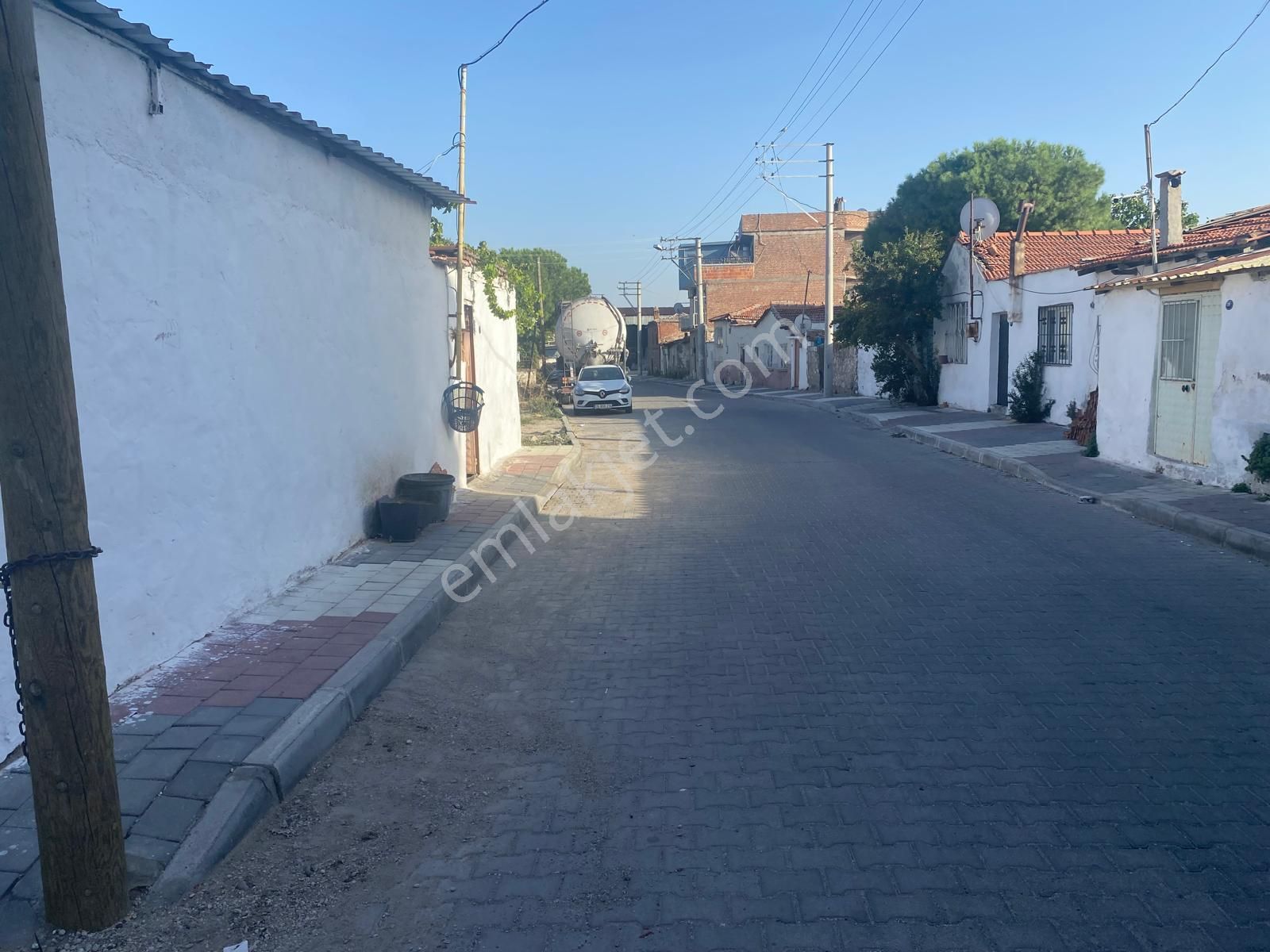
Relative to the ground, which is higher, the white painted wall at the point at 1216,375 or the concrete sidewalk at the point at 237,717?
the white painted wall at the point at 1216,375

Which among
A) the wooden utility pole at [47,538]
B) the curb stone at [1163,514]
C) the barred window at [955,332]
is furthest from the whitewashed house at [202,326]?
the barred window at [955,332]

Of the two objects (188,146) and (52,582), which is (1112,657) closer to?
(52,582)

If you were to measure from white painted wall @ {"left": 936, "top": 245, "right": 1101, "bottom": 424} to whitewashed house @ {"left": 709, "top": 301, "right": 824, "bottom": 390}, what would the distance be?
12785mm

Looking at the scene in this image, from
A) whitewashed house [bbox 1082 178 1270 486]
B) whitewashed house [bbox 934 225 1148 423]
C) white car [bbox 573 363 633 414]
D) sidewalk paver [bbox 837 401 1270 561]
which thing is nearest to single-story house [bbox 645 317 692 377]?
white car [bbox 573 363 633 414]

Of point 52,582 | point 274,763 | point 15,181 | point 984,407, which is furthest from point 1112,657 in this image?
point 984,407

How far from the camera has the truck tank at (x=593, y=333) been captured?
34656 millimetres

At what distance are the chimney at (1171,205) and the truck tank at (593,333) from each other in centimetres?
2047

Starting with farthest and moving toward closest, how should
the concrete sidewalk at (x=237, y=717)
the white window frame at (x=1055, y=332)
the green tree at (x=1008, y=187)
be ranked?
the green tree at (x=1008, y=187) < the white window frame at (x=1055, y=332) < the concrete sidewalk at (x=237, y=717)

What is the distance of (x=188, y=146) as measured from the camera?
5996 millimetres

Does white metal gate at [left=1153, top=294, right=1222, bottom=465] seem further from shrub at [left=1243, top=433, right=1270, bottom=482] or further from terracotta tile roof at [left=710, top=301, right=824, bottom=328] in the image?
terracotta tile roof at [left=710, top=301, right=824, bottom=328]

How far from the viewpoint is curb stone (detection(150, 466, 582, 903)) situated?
3.74 metres

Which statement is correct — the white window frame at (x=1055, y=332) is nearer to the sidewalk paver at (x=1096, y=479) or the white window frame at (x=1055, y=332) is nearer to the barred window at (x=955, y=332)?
the sidewalk paver at (x=1096, y=479)

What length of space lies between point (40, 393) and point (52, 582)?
593mm

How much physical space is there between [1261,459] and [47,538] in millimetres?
11289
